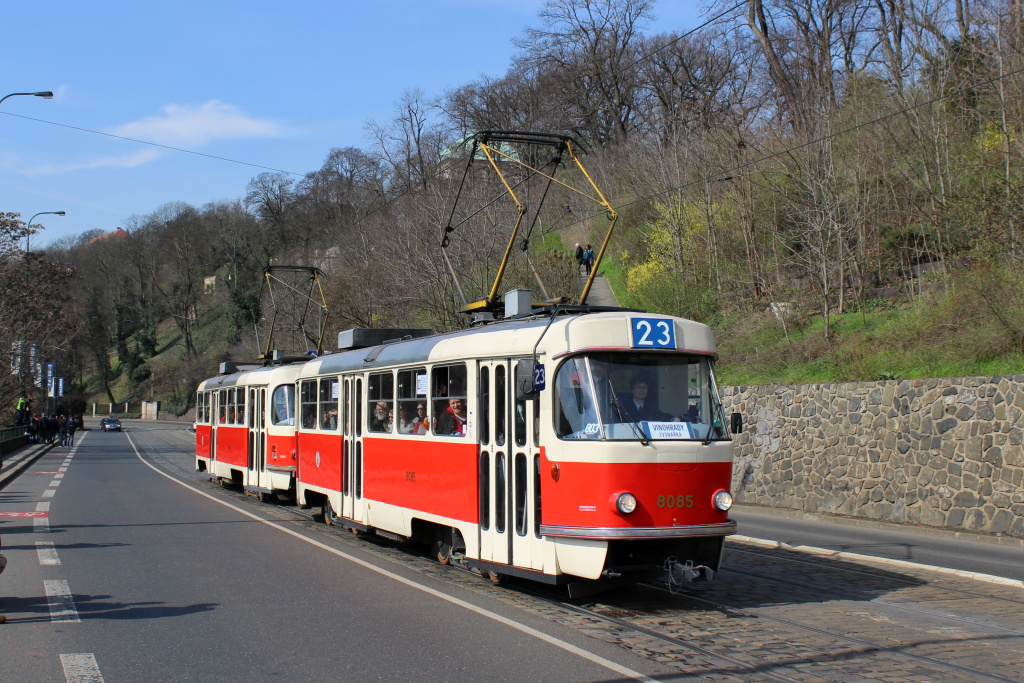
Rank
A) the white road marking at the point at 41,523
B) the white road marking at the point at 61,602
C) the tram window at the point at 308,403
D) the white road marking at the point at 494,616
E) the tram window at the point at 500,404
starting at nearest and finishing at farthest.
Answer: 1. the white road marking at the point at 494,616
2. the white road marking at the point at 61,602
3. the tram window at the point at 500,404
4. the white road marking at the point at 41,523
5. the tram window at the point at 308,403

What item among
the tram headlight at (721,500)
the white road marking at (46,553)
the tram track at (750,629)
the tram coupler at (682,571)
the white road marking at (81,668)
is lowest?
the tram track at (750,629)

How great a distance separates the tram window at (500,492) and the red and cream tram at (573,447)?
0.04ft

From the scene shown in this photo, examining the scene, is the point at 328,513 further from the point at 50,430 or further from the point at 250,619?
the point at 50,430

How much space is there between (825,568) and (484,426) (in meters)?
4.56

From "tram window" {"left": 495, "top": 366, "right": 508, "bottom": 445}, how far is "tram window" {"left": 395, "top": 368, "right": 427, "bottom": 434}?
187 centimetres

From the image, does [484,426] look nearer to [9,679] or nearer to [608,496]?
[608,496]

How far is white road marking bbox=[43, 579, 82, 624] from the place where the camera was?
8.29m

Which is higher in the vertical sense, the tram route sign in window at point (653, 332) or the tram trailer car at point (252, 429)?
the tram route sign in window at point (653, 332)

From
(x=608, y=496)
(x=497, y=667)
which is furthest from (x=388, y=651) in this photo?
(x=608, y=496)

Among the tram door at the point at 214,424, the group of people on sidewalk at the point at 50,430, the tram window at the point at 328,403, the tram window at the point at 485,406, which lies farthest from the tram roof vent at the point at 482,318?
the group of people on sidewalk at the point at 50,430

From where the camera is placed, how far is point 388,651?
7102 millimetres

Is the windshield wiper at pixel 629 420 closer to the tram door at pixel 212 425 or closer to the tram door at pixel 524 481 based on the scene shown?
the tram door at pixel 524 481

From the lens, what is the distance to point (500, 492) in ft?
31.2

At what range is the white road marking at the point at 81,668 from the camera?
6.32 m
